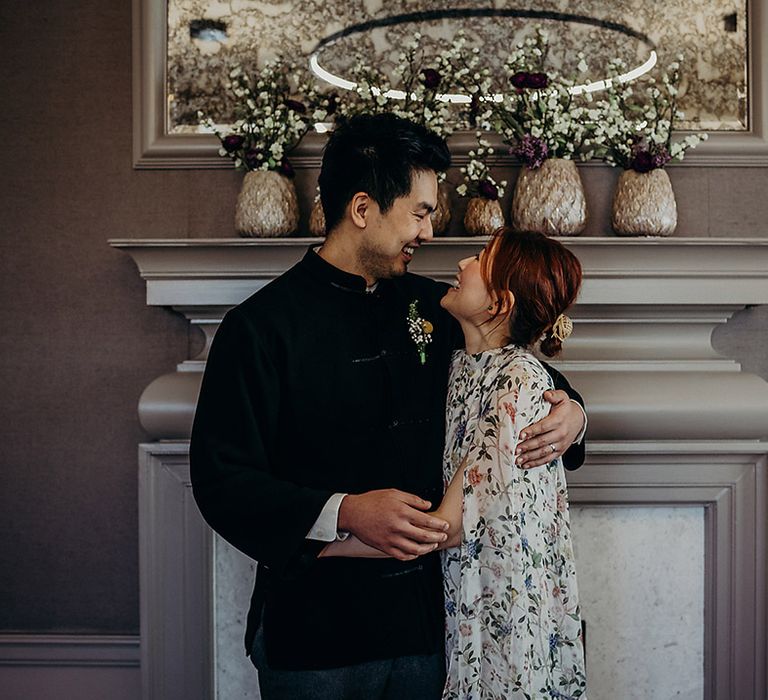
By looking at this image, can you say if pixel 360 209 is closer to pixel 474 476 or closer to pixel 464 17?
pixel 474 476

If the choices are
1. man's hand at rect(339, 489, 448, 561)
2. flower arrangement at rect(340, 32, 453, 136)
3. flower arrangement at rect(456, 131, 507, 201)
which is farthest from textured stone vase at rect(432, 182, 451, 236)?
man's hand at rect(339, 489, 448, 561)

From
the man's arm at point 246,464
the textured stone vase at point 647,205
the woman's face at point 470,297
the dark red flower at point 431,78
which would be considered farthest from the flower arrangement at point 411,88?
the man's arm at point 246,464

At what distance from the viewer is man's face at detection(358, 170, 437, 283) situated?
5.30ft

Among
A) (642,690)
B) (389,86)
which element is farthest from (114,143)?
(642,690)

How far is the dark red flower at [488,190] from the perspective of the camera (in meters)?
2.07

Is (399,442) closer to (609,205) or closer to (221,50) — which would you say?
(609,205)

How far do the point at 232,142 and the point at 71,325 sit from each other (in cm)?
73

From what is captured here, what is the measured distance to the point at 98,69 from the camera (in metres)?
2.31

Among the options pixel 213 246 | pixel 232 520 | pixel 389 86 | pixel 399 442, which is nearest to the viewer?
pixel 232 520

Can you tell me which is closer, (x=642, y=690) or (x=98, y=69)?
(x=642, y=690)

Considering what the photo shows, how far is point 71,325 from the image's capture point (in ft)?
7.66

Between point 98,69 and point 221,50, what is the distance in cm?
36

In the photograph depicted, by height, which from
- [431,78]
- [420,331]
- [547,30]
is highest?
[547,30]

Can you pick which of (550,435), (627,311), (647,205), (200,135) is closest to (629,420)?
(627,311)
